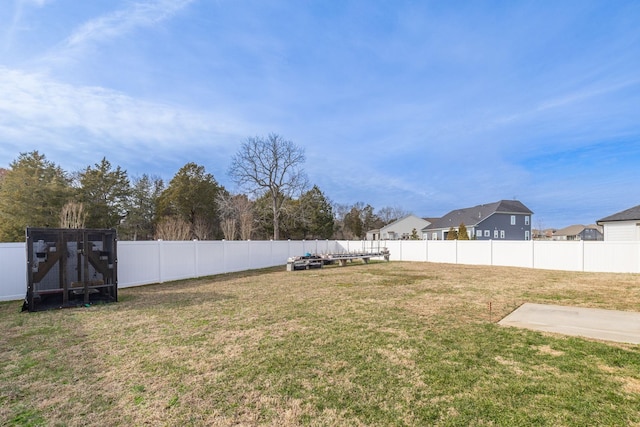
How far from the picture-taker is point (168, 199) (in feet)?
98.9

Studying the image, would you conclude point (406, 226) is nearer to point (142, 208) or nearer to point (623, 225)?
point (623, 225)

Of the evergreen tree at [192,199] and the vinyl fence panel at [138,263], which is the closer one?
the vinyl fence panel at [138,263]

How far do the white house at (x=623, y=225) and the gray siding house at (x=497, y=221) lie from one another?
→ 51.6ft

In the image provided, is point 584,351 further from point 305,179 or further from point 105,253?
point 305,179

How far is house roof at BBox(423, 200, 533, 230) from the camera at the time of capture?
113 ft

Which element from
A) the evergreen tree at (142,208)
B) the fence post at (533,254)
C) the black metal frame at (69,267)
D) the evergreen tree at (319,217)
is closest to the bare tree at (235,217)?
the evergreen tree at (319,217)

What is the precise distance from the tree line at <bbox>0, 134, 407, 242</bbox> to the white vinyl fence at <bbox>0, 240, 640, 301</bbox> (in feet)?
18.9

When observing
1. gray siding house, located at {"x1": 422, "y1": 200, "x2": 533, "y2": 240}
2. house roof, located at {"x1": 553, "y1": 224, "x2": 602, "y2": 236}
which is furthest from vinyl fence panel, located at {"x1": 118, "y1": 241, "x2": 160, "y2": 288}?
house roof, located at {"x1": 553, "y1": 224, "x2": 602, "y2": 236}

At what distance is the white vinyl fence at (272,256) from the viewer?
308 inches

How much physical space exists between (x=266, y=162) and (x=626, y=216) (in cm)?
2465

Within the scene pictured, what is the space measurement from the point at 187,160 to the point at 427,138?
2411 centimetres

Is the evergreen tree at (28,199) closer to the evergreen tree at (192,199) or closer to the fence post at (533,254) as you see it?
the evergreen tree at (192,199)

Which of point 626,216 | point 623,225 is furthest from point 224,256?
point 626,216

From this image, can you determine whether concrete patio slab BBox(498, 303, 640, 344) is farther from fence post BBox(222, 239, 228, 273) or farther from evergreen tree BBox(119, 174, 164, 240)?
evergreen tree BBox(119, 174, 164, 240)
